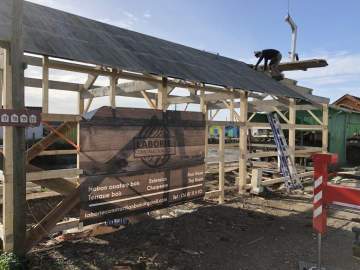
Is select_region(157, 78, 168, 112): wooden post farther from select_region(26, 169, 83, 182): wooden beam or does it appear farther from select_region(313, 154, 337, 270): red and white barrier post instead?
select_region(313, 154, 337, 270): red and white barrier post

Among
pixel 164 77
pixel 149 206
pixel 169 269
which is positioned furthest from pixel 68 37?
pixel 169 269

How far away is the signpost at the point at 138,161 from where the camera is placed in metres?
5.39

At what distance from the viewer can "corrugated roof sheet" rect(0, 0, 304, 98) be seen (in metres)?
5.39

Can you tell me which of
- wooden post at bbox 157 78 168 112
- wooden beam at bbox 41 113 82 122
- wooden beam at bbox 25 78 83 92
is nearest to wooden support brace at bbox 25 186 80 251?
wooden beam at bbox 41 113 82 122

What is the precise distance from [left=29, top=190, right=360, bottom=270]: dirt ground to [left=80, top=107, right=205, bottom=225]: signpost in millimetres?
490

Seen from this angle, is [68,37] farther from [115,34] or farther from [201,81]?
[201,81]

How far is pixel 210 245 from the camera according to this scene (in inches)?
227

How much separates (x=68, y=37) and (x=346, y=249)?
20.5 feet

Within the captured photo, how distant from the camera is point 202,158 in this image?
24.2ft

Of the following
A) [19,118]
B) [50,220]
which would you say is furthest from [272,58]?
[19,118]

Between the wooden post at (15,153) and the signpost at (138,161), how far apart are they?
3.10 ft

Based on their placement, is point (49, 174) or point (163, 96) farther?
point (163, 96)

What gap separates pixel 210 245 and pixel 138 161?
6.36ft

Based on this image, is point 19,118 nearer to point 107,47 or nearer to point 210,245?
point 107,47
